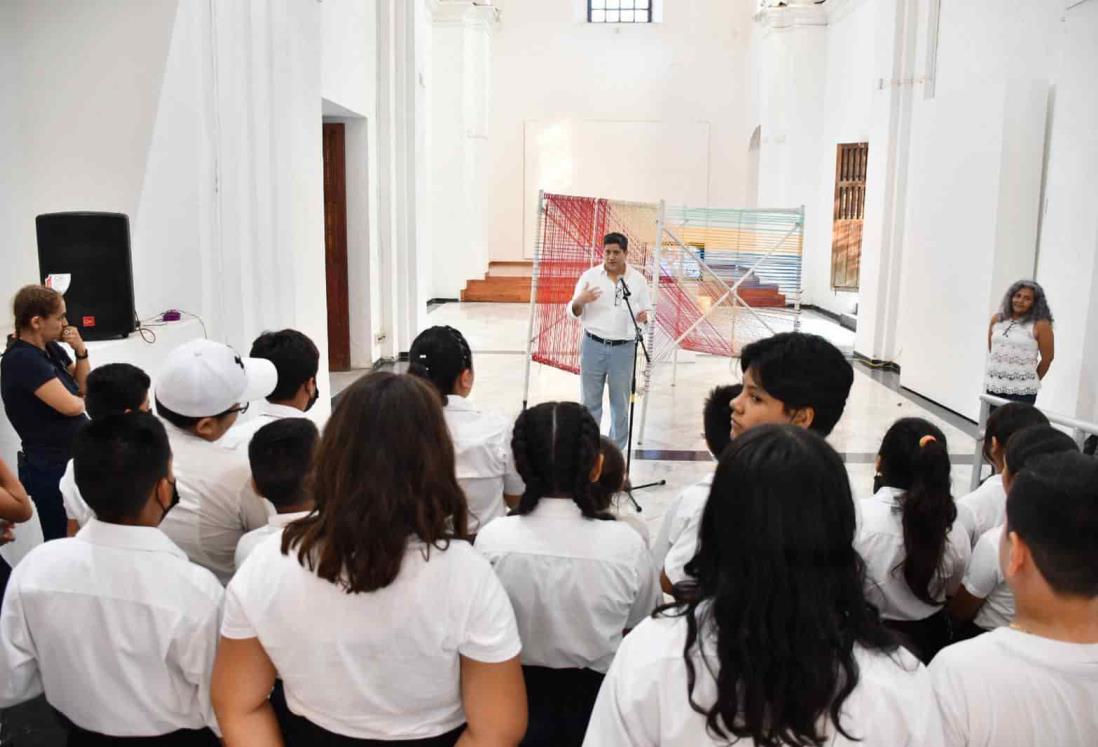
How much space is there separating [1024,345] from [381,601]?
5176 millimetres

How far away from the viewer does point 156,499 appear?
1.86 meters

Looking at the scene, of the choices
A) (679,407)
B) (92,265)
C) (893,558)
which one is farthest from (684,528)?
(679,407)

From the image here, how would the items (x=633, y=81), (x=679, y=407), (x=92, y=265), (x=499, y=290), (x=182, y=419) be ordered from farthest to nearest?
(x=633, y=81), (x=499, y=290), (x=679, y=407), (x=92, y=265), (x=182, y=419)

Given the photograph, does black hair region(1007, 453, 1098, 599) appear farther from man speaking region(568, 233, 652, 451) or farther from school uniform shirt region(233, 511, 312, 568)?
man speaking region(568, 233, 652, 451)

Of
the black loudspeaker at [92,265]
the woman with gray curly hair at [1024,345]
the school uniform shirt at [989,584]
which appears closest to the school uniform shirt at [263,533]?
the school uniform shirt at [989,584]

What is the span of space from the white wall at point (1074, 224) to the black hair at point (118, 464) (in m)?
5.76

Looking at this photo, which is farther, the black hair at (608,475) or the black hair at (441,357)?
the black hair at (441,357)

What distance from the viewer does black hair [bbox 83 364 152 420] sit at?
2600 mm

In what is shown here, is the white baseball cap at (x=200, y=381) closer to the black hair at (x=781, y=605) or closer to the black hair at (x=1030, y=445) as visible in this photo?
the black hair at (x=781, y=605)

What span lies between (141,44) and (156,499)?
13.7ft

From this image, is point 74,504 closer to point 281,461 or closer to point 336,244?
point 281,461

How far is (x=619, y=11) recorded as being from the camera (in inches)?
734

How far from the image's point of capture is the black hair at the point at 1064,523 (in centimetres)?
139

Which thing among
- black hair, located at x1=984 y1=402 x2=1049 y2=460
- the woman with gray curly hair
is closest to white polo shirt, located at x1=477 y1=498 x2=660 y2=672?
black hair, located at x1=984 y1=402 x2=1049 y2=460
